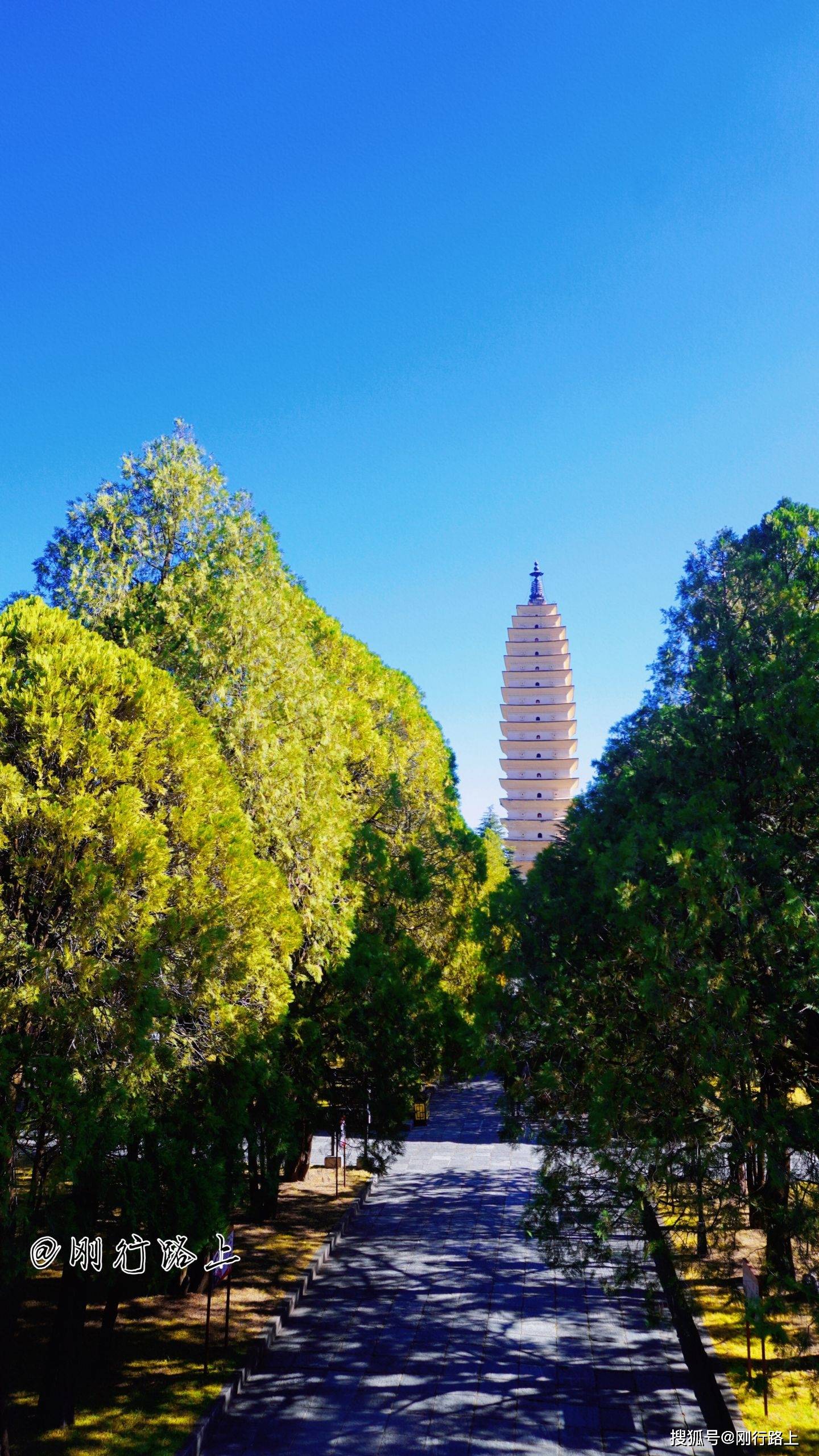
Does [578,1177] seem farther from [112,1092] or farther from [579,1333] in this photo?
[112,1092]

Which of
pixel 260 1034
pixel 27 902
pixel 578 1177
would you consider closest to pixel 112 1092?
pixel 27 902

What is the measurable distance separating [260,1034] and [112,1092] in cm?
302

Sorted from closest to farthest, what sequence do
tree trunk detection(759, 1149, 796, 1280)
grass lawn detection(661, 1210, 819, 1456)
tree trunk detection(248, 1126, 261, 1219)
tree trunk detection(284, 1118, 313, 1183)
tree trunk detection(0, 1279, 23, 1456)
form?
tree trunk detection(759, 1149, 796, 1280) < grass lawn detection(661, 1210, 819, 1456) < tree trunk detection(0, 1279, 23, 1456) < tree trunk detection(248, 1126, 261, 1219) < tree trunk detection(284, 1118, 313, 1183)

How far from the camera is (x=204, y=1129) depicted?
415 inches

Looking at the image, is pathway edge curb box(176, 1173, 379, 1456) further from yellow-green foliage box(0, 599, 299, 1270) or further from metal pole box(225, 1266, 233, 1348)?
yellow-green foliage box(0, 599, 299, 1270)

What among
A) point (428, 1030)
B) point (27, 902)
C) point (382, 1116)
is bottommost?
point (382, 1116)

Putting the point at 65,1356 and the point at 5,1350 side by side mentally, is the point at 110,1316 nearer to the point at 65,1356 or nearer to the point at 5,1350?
the point at 65,1356

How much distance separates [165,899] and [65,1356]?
16.9ft

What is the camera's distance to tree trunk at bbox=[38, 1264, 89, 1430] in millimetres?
10266

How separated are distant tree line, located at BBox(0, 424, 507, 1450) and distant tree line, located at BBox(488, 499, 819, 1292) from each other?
3546 mm

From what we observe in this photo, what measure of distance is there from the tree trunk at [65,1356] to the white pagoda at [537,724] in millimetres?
54281

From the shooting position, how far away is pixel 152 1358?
12.1 metres

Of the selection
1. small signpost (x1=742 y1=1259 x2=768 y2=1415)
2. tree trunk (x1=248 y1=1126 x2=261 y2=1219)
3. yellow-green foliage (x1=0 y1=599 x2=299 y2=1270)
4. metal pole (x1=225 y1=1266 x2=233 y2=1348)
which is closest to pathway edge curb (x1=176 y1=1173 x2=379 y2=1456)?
metal pole (x1=225 y1=1266 x2=233 y2=1348)

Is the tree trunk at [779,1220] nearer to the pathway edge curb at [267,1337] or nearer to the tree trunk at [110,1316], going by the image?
the pathway edge curb at [267,1337]
